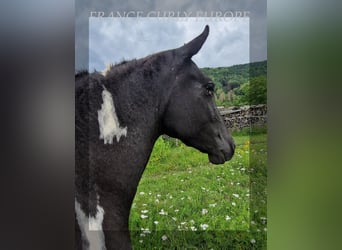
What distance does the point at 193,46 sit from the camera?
2350 mm

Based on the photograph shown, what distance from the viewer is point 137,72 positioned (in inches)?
91.7

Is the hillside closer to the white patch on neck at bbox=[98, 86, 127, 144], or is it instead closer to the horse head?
the horse head

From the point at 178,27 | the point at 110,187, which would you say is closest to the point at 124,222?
the point at 110,187

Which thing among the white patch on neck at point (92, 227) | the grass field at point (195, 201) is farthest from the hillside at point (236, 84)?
the white patch on neck at point (92, 227)

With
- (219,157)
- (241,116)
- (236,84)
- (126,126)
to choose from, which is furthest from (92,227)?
(236,84)

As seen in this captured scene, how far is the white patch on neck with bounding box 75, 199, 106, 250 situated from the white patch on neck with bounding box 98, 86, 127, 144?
0.47 m

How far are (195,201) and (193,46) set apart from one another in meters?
1.06

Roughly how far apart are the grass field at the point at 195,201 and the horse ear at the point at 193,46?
603 millimetres

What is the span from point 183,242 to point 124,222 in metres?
0.42

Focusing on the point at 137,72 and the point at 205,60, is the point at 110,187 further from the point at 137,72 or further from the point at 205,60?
the point at 205,60

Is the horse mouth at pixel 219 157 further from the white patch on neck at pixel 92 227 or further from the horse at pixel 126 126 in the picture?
the white patch on neck at pixel 92 227
